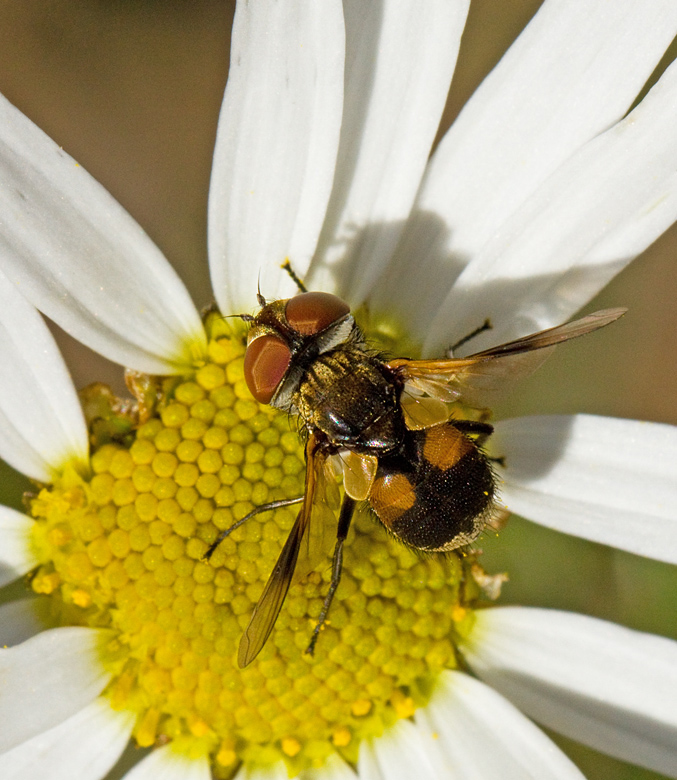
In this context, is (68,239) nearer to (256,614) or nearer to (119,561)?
(119,561)

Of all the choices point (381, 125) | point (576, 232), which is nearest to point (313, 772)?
point (576, 232)

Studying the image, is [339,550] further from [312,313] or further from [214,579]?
[312,313]

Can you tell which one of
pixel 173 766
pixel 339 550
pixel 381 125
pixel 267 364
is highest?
pixel 381 125

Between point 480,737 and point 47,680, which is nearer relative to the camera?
point 47,680

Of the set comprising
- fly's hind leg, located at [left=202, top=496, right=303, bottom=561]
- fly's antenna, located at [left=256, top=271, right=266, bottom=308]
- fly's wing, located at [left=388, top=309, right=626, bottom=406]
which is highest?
fly's antenna, located at [left=256, top=271, right=266, bottom=308]

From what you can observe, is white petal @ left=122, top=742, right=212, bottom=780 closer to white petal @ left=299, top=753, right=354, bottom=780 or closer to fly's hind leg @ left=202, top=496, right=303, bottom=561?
white petal @ left=299, top=753, right=354, bottom=780

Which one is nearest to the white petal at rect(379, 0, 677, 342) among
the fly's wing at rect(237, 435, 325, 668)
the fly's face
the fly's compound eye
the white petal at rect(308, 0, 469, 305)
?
the white petal at rect(308, 0, 469, 305)

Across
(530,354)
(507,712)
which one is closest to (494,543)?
(507,712)
